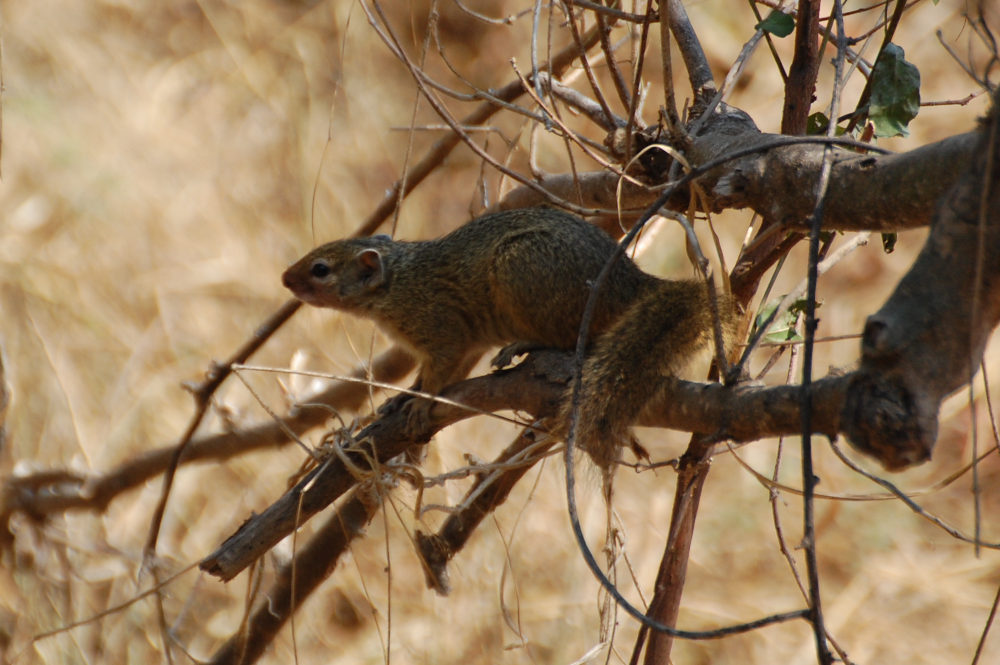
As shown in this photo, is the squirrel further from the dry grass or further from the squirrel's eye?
the dry grass

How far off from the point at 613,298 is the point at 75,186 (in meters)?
3.67

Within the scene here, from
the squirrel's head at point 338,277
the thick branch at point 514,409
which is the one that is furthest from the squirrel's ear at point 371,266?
the thick branch at point 514,409

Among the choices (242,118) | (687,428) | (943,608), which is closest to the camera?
(687,428)

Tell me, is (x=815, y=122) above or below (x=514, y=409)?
above

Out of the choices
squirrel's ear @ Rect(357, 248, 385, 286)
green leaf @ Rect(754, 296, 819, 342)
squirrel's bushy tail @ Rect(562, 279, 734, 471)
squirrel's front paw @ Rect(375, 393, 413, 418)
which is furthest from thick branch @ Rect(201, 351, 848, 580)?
squirrel's ear @ Rect(357, 248, 385, 286)

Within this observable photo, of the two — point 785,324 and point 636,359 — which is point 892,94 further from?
point 636,359

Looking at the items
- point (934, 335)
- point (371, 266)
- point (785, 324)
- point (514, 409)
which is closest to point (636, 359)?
point (514, 409)

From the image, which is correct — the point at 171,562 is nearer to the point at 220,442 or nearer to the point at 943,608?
the point at 220,442

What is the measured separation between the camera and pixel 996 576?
4211 mm

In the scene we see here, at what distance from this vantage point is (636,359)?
163 cm

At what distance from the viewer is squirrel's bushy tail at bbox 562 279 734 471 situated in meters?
1.55

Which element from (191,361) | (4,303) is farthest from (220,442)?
(4,303)

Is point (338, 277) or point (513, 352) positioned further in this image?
point (338, 277)

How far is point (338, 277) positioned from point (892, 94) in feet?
5.11
